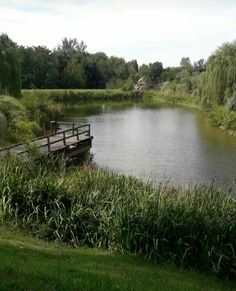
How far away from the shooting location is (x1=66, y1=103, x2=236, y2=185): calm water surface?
21.5 meters

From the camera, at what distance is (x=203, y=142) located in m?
31.7

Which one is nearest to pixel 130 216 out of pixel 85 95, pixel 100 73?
pixel 85 95

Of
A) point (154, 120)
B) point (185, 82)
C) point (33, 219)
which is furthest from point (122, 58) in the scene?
point (33, 219)

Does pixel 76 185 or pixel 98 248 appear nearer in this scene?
pixel 98 248

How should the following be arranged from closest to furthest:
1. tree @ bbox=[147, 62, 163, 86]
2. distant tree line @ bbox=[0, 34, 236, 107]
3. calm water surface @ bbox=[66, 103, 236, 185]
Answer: calm water surface @ bbox=[66, 103, 236, 185] → distant tree line @ bbox=[0, 34, 236, 107] → tree @ bbox=[147, 62, 163, 86]

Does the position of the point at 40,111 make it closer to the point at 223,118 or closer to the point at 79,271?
the point at 223,118

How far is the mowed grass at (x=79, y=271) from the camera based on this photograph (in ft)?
19.0

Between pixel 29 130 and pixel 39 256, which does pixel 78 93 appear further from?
pixel 39 256

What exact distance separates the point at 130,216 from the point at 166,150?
19730mm

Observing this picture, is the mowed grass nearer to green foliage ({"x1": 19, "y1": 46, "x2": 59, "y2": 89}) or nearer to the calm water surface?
the calm water surface

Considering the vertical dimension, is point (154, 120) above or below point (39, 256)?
below

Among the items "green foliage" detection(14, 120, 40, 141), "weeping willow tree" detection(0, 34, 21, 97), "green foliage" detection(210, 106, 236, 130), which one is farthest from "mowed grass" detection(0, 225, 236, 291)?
"green foliage" detection(210, 106, 236, 130)

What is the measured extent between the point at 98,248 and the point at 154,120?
129ft

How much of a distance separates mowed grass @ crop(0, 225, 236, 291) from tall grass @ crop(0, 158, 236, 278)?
418 mm
